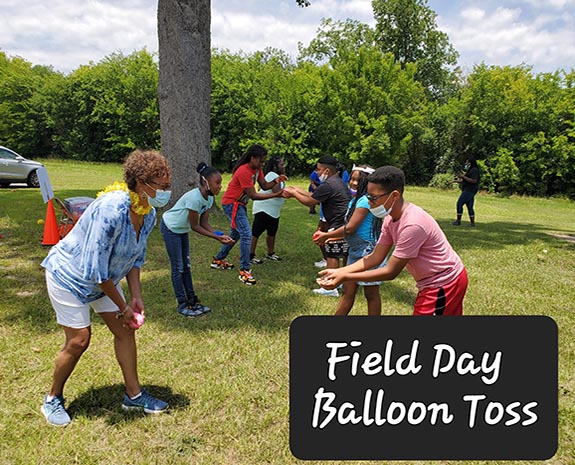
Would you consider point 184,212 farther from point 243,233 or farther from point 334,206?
point 334,206

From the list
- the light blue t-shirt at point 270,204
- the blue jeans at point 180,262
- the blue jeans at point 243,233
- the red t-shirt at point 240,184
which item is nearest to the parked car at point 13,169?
the light blue t-shirt at point 270,204

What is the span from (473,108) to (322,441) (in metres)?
30.1

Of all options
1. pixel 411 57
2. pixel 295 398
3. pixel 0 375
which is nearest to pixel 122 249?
pixel 295 398

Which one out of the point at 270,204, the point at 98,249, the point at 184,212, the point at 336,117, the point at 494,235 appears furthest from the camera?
the point at 336,117

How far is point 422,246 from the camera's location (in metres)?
3.04

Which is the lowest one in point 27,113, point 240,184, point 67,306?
point 67,306

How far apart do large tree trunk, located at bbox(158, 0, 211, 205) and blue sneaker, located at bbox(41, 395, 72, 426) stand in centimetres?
661

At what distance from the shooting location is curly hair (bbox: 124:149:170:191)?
279 centimetres

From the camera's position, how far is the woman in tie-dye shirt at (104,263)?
2.60 metres

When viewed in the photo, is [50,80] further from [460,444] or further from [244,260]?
[460,444]

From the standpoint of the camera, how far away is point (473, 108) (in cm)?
2839

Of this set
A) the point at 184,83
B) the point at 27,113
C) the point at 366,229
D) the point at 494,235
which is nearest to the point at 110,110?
the point at 27,113

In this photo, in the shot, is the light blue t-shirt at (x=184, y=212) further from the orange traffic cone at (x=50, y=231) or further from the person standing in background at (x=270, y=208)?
the orange traffic cone at (x=50, y=231)

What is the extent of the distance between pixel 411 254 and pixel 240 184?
Answer: 3676 millimetres
